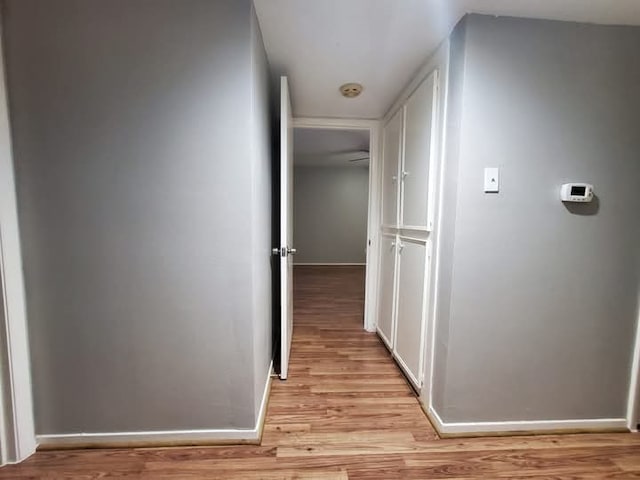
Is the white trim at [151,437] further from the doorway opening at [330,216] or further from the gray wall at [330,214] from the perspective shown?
the gray wall at [330,214]

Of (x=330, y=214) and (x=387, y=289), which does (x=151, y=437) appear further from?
(x=330, y=214)

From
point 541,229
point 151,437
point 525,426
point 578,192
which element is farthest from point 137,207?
point 525,426

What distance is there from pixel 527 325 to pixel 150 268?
1.83m

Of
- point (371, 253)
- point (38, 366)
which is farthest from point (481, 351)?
point (38, 366)

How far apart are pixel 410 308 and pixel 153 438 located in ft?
5.12

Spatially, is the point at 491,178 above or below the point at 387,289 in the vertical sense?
above

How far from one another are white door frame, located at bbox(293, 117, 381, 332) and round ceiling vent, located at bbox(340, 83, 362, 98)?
426mm

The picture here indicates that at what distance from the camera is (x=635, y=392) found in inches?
53.9

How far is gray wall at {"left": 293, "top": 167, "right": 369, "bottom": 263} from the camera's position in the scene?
19.9ft

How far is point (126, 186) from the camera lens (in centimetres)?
116

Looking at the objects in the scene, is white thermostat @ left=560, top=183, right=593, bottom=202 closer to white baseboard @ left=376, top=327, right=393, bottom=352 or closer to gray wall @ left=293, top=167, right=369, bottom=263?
white baseboard @ left=376, top=327, right=393, bottom=352

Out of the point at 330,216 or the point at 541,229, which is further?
the point at 330,216

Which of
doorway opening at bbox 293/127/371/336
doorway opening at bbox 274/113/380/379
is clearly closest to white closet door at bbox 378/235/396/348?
doorway opening at bbox 274/113/380/379

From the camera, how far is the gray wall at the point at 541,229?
122 cm
